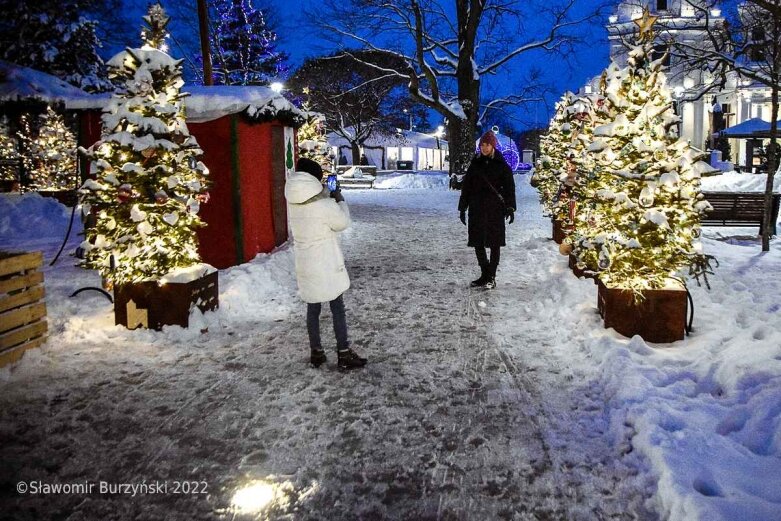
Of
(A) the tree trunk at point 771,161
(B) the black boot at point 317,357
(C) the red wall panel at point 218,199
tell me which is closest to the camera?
(B) the black boot at point 317,357

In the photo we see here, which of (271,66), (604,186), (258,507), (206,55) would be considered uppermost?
(271,66)

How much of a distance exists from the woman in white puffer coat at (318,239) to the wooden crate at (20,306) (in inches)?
102

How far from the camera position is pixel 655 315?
558 cm

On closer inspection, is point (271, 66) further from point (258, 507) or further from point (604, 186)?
point (258, 507)

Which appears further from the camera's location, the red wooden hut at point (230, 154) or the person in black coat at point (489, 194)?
the red wooden hut at point (230, 154)

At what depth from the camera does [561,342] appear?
5910mm

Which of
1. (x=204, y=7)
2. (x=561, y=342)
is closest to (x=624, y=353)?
(x=561, y=342)

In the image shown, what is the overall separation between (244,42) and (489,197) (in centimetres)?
3762

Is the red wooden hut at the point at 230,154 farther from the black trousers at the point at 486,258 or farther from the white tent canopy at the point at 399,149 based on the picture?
the white tent canopy at the point at 399,149

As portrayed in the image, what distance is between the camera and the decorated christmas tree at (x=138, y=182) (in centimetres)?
629

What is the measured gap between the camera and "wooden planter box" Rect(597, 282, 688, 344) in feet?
18.2

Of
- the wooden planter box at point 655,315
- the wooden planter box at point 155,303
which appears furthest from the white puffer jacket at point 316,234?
the wooden planter box at point 655,315

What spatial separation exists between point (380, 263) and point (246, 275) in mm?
2708

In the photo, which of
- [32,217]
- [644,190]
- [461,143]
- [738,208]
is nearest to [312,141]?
[32,217]
